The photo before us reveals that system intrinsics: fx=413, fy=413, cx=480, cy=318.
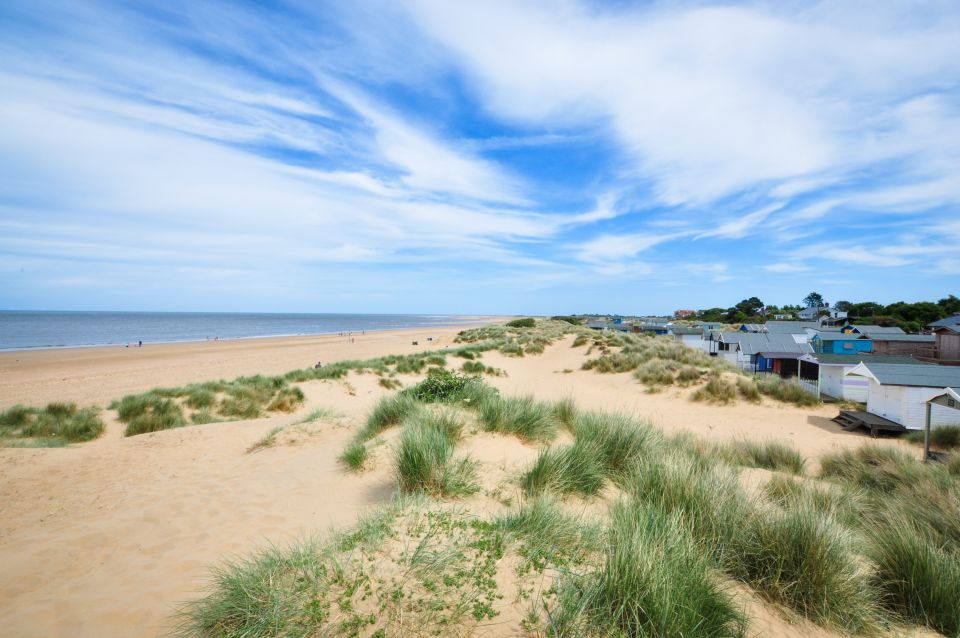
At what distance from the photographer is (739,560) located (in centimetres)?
392

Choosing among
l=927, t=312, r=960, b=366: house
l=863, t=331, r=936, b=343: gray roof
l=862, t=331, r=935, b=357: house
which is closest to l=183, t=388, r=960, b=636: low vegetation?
l=863, t=331, r=936, b=343: gray roof

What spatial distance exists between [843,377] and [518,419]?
1826 cm

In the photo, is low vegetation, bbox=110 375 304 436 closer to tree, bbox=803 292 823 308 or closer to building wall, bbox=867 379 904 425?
building wall, bbox=867 379 904 425

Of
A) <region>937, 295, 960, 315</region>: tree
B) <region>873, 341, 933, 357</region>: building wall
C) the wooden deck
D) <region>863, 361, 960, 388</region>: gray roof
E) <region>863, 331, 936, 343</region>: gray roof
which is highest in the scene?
<region>937, 295, 960, 315</region>: tree

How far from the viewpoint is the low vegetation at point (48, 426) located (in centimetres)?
1076

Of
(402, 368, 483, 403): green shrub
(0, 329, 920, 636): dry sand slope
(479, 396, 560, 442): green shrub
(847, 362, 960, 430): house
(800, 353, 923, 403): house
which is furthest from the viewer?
(800, 353, 923, 403): house

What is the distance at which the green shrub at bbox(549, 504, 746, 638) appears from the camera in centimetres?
280

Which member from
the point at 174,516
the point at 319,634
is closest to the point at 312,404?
the point at 174,516

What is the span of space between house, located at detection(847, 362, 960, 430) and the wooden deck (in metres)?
0.28

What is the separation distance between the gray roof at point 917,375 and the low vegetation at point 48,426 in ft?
83.6

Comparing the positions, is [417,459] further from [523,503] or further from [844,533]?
[844,533]

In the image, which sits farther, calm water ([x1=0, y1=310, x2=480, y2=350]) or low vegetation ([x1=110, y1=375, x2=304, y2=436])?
calm water ([x1=0, y1=310, x2=480, y2=350])

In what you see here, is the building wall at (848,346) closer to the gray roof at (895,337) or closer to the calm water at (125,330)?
the gray roof at (895,337)

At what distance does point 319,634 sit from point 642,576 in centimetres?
232
